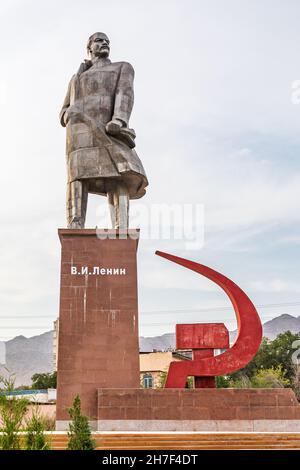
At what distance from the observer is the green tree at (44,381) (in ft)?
126

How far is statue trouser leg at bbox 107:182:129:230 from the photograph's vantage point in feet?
46.8

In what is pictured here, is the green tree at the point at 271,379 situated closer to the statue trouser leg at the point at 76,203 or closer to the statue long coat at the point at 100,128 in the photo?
the statue long coat at the point at 100,128

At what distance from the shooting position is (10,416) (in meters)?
6.45

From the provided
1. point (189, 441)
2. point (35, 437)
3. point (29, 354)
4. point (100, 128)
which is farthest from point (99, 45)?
point (29, 354)

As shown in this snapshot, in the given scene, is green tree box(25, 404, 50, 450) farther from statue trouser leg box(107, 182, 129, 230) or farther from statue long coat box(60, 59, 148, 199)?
statue long coat box(60, 59, 148, 199)

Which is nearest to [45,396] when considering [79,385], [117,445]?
[79,385]

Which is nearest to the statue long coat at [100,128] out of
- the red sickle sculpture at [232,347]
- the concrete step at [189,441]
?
the red sickle sculpture at [232,347]

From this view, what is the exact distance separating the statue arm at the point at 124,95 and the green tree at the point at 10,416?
9043 millimetres

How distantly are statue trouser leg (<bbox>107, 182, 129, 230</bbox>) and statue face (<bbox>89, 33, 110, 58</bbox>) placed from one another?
12.3 feet

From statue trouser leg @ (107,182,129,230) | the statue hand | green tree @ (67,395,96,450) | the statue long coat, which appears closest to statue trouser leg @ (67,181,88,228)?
the statue long coat

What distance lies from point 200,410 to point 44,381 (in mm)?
29534

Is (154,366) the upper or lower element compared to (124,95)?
lower

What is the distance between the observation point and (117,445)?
10266mm

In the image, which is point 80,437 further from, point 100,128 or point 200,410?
point 100,128
